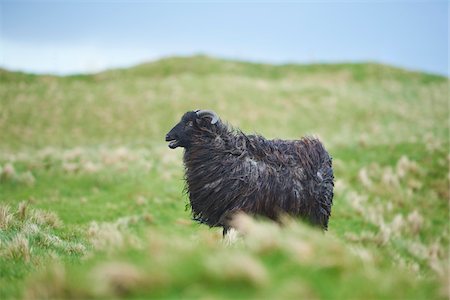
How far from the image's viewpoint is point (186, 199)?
12.4 m

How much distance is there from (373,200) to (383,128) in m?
20.6

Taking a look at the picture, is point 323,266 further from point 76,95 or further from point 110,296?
point 76,95

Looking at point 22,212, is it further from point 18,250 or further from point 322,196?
point 322,196

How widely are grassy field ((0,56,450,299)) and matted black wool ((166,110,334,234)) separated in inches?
37.0

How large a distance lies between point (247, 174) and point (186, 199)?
3.90 m

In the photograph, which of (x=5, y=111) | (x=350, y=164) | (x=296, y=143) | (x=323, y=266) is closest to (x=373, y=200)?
(x=350, y=164)

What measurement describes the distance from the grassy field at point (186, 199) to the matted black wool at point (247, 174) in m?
0.94

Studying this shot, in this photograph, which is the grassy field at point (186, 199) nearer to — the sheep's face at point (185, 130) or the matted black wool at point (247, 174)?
the matted black wool at point (247, 174)

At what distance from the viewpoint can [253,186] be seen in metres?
8.73

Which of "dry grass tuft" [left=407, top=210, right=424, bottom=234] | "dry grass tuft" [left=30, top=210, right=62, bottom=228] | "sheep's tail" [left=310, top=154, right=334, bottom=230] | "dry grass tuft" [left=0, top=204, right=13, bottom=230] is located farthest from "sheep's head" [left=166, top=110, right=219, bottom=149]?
"dry grass tuft" [left=407, top=210, right=424, bottom=234]

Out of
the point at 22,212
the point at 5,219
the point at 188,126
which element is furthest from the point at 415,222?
the point at 5,219

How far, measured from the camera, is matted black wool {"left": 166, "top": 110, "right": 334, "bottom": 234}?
877 centimetres

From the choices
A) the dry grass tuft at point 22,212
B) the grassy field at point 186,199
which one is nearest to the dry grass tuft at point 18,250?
the grassy field at point 186,199

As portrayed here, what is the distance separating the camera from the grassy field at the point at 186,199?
14.9 feet
